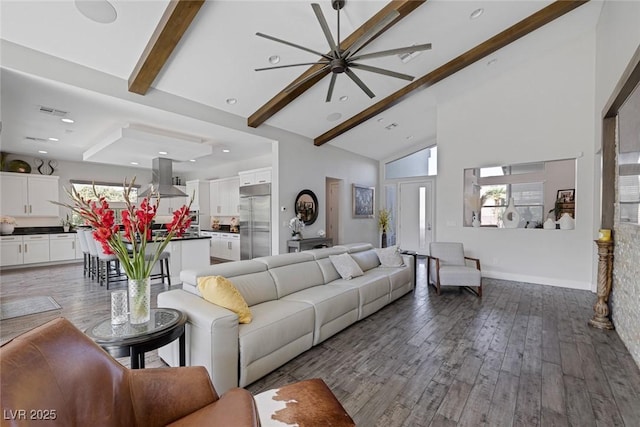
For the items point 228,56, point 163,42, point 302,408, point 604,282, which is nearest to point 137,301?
point 302,408

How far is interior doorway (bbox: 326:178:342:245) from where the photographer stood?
756 centimetres

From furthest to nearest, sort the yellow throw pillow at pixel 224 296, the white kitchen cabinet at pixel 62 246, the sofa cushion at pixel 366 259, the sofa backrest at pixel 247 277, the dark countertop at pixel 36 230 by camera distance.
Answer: the white kitchen cabinet at pixel 62 246 < the dark countertop at pixel 36 230 < the sofa cushion at pixel 366 259 < the sofa backrest at pixel 247 277 < the yellow throw pillow at pixel 224 296

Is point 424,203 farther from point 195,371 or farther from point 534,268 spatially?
point 195,371

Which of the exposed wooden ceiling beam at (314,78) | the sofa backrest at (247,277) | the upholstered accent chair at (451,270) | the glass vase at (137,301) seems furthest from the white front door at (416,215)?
the glass vase at (137,301)

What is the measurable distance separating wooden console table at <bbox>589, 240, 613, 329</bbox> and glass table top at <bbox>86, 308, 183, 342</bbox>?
4516 millimetres

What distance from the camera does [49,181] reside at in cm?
718

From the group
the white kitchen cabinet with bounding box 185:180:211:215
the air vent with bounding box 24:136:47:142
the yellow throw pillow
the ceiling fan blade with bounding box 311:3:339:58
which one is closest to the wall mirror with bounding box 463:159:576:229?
the ceiling fan blade with bounding box 311:3:339:58

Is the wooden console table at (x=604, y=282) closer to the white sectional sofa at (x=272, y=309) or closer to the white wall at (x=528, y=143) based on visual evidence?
the white wall at (x=528, y=143)

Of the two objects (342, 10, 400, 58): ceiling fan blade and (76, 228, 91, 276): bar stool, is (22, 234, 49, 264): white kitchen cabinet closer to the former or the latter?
(76, 228, 91, 276): bar stool

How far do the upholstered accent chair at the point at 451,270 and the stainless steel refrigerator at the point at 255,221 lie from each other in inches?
129

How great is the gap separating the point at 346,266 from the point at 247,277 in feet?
4.85

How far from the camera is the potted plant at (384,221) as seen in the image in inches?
338

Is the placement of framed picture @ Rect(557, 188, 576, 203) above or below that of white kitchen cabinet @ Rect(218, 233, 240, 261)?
above

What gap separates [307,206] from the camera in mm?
6430
